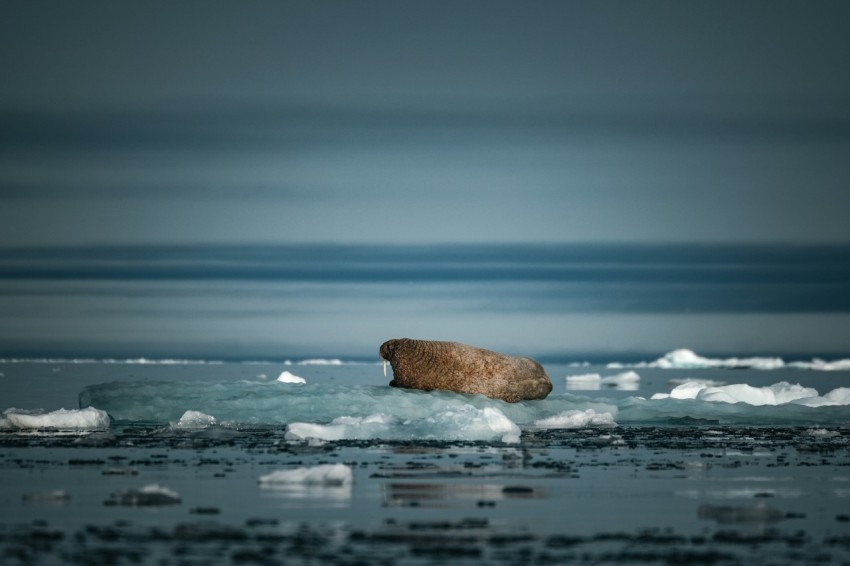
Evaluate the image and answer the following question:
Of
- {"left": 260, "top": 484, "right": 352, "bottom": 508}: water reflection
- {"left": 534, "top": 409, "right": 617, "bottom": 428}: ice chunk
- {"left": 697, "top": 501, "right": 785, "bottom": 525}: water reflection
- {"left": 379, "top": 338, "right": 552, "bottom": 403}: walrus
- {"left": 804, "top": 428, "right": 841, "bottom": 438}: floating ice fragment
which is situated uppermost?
{"left": 379, "top": 338, "right": 552, "bottom": 403}: walrus

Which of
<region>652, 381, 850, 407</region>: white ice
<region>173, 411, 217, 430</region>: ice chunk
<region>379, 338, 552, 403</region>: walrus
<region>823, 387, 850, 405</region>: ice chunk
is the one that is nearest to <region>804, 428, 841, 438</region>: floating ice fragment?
<region>652, 381, 850, 407</region>: white ice

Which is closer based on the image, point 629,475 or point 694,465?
point 629,475

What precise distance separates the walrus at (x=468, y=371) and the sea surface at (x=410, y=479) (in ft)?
2.66

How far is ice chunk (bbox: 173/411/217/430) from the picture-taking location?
26.7 meters

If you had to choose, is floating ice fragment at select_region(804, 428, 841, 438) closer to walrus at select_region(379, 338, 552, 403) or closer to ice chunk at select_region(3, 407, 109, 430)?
walrus at select_region(379, 338, 552, 403)

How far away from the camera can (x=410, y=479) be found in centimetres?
1664

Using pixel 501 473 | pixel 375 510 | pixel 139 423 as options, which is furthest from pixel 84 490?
pixel 139 423

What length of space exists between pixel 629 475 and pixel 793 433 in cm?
965

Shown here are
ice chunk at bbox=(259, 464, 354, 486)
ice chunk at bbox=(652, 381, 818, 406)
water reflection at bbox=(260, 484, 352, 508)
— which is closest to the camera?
water reflection at bbox=(260, 484, 352, 508)

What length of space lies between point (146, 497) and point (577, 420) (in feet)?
50.3

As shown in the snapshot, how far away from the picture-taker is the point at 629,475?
1766 centimetres

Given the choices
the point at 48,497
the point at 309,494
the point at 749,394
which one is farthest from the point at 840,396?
the point at 48,497

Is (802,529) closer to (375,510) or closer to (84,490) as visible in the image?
A: (375,510)

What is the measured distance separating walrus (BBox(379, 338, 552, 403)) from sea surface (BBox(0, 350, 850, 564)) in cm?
81
